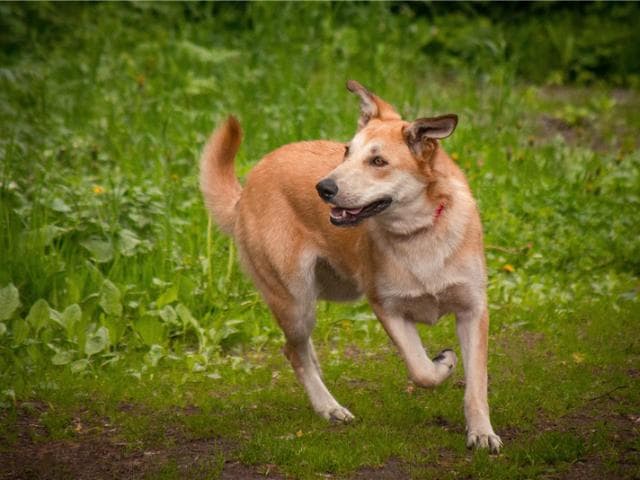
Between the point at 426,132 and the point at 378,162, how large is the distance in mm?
274

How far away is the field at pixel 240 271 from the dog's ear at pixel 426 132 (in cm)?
118

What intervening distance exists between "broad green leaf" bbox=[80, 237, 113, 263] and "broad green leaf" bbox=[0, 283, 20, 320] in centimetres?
77

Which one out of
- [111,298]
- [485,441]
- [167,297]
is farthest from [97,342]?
[485,441]

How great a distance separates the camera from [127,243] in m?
7.27

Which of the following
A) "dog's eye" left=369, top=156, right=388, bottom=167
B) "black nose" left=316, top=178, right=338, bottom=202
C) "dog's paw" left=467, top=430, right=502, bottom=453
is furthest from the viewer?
"dog's eye" left=369, top=156, right=388, bottom=167

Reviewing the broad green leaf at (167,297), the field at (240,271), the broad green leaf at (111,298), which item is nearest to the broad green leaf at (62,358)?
the field at (240,271)

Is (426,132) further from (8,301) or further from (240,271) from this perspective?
(8,301)

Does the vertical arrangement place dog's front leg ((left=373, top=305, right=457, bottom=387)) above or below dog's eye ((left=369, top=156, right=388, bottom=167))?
below

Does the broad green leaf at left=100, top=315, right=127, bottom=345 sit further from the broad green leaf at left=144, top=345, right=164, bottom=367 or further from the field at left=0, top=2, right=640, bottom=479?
the broad green leaf at left=144, top=345, right=164, bottom=367

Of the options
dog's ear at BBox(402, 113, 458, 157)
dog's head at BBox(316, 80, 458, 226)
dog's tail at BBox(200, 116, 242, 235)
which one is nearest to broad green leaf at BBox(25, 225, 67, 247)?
dog's tail at BBox(200, 116, 242, 235)

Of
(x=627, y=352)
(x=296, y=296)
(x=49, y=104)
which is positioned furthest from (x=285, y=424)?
(x=49, y=104)

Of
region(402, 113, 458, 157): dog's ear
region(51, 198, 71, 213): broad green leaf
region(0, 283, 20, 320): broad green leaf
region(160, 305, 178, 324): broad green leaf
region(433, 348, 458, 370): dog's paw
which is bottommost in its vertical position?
region(160, 305, 178, 324): broad green leaf

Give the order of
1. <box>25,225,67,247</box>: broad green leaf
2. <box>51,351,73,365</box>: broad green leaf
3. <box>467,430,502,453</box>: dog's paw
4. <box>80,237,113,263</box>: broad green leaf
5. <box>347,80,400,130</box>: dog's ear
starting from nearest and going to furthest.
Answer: <box>467,430,502,453</box>: dog's paw, <box>347,80,400,130</box>: dog's ear, <box>51,351,73,365</box>: broad green leaf, <box>25,225,67,247</box>: broad green leaf, <box>80,237,113,263</box>: broad green leaf

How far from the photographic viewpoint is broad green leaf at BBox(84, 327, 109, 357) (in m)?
6.54
